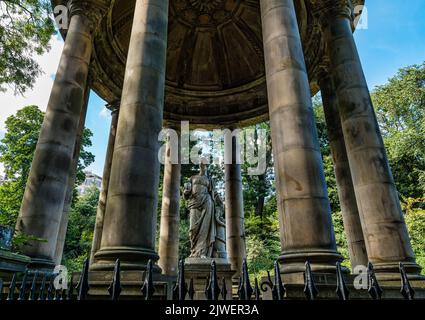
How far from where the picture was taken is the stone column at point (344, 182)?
56.6ft

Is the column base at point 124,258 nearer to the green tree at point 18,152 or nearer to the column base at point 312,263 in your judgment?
the column base at point 312,263

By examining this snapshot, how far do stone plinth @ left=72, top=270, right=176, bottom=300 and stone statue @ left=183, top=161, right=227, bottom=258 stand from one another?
27.3ft

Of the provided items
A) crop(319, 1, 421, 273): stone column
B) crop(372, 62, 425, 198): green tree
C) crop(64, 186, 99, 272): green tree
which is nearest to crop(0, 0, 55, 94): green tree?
crop(319, 1, 421, 273): stone column

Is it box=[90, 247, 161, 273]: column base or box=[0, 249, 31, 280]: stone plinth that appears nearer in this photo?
box=[0, 249, 31, 280]: stone plinth

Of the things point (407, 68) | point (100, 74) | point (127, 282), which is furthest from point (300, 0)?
point (407, 68)

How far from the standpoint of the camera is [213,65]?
30.0 m

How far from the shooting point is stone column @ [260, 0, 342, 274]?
29.2 ft

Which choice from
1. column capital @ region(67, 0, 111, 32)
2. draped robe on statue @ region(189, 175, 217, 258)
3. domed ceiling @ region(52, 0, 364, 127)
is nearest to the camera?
draped robe on statue @ region(189, 175, 217, 258)

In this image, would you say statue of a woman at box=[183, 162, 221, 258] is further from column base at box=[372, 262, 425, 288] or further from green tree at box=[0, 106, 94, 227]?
green tree at box=[0, 106, 94, 227]

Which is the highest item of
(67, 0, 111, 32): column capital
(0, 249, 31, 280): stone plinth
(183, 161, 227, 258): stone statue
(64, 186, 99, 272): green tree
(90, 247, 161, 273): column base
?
(67, 0, 111, 32): column capital
